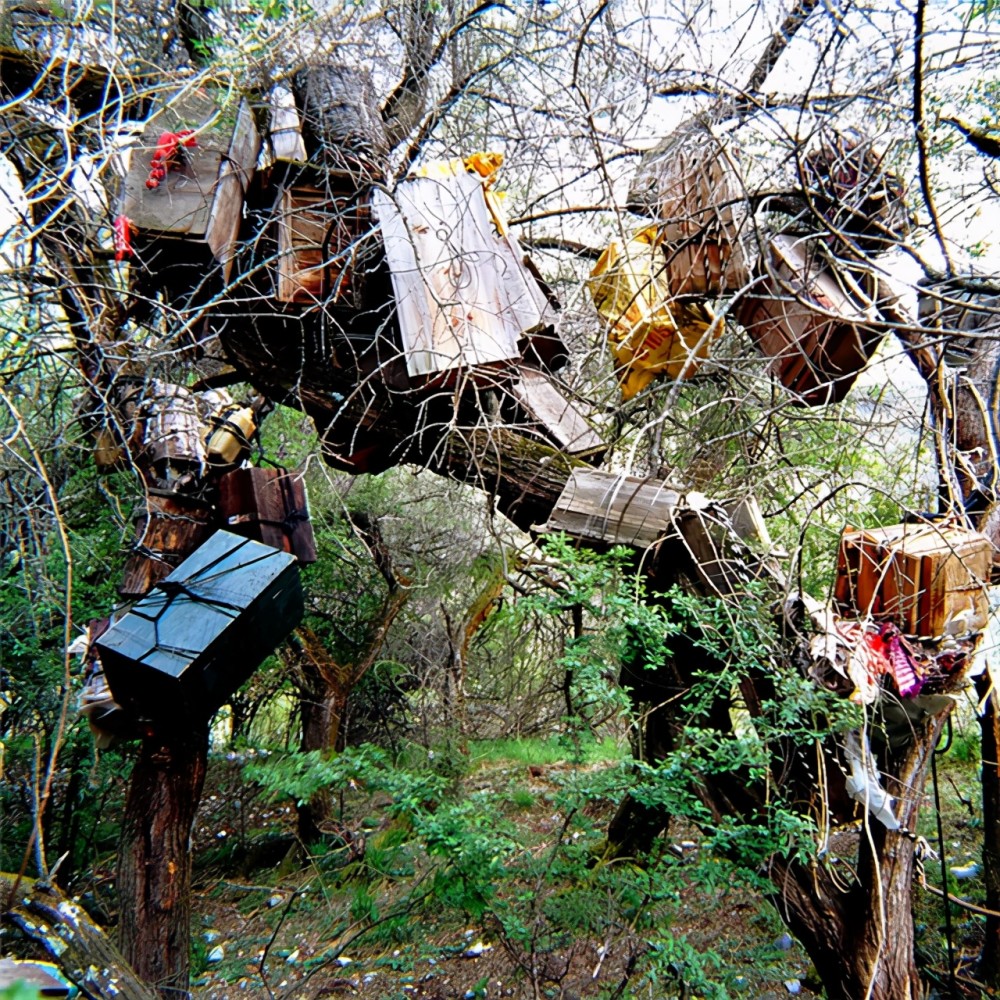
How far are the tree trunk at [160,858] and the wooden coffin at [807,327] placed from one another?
2.95 meters

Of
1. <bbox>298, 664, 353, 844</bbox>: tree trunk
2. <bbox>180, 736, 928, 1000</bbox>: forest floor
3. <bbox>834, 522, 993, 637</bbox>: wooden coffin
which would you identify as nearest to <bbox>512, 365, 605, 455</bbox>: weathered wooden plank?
<bbox>834, 522, 993, 637</bbox>: wooden coffin

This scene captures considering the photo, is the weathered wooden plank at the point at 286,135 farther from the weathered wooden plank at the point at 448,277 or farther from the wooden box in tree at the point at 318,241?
the weathered wooden plank at the point at 448,277

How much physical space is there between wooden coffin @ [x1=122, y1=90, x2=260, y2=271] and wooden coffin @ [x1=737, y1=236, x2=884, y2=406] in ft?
7.31

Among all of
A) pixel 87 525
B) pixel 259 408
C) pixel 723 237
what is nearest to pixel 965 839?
pixel 723 237

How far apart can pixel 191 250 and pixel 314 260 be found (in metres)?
0.56

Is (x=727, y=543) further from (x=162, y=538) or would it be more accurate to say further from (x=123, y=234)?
(x=123, y=234)

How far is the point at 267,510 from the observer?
3.09 meters

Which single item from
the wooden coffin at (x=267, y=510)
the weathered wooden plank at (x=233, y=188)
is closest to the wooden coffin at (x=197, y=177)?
the weathered wooden plank at (x=233, y=188)

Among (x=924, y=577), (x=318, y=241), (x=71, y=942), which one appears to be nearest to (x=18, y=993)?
(x=71, y=942)

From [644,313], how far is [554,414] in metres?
0.60

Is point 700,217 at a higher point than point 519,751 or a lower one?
higher

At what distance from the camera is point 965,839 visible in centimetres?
414

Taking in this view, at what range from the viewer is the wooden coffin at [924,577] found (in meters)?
2.40

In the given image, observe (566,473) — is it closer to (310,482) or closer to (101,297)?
(101,297)
